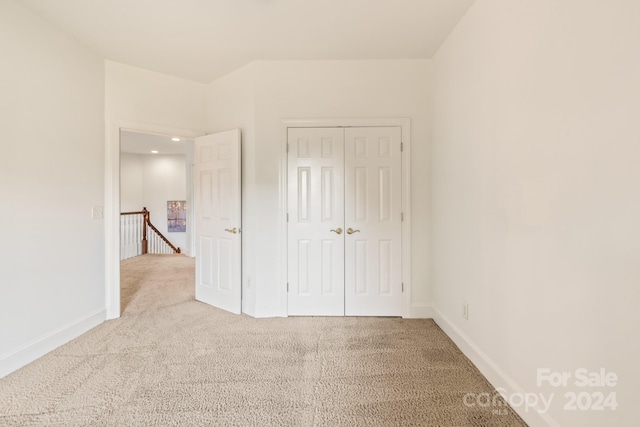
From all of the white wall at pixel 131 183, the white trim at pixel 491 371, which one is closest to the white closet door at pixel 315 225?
the white trim at pixel 491 371

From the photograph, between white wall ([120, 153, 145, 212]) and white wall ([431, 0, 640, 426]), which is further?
white wall ([120, 153, 145, 212])

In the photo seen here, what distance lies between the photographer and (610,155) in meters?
1.09

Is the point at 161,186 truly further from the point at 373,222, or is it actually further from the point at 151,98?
the point at 373,222

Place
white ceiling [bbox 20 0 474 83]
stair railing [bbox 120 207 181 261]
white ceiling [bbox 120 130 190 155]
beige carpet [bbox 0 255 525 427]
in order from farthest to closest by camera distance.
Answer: stair railing [bbox 120 207 181 261] → white ceiling [bbox 120 130 190 155] → white ceiling [bbox 20 0 474 83] → beige carpet [bbox 0 255 525 427]

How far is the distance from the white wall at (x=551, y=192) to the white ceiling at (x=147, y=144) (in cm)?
572

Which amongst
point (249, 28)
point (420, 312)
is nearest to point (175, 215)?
point (249, 28)

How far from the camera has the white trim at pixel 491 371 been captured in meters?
1.46

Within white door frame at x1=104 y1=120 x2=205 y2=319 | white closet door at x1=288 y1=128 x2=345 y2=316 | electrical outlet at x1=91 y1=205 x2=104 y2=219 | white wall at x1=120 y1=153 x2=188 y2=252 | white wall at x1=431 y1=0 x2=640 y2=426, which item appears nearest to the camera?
white wall at x1=431 y1=0 x2=640 y2=426

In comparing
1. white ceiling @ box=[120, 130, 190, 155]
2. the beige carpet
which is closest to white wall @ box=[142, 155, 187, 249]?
white ceiling @ box=[120, 130, 190, 155]

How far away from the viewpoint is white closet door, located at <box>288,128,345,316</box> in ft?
9.70

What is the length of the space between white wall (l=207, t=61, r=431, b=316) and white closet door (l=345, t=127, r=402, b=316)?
0.19m

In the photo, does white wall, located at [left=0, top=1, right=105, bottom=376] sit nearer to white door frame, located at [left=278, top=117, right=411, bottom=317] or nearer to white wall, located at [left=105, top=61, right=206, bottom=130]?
white wall, located at [left=105, top=61, right=206, bottom=130]

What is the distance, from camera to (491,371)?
1853 millimetres

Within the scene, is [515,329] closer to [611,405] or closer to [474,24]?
[611,405]
